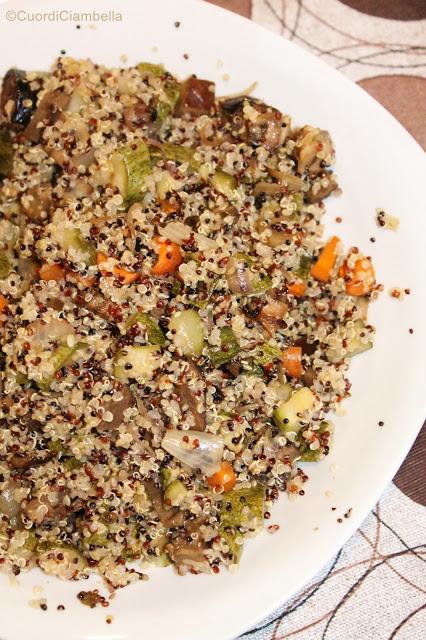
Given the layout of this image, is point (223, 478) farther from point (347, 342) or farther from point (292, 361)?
point (347, 342)

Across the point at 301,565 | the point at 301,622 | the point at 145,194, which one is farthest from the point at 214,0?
the point at 301,622

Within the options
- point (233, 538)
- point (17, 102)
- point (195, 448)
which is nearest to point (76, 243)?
point (17, 102)

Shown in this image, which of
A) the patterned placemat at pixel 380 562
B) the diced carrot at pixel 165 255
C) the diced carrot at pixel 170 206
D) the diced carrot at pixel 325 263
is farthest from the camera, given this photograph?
the patterned placemat at pixel 380 562

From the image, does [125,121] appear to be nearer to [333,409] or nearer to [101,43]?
[101,43]

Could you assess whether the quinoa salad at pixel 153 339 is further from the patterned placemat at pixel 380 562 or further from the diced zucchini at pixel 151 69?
the patterned placemat at pixel 380 562

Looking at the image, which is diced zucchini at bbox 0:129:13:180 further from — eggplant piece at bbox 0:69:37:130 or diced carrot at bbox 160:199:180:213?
diced carrot at bbox 160:199:180:213

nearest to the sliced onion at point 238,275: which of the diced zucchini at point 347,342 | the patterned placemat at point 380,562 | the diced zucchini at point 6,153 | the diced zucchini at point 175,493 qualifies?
the diced zucchini at point 347,342
